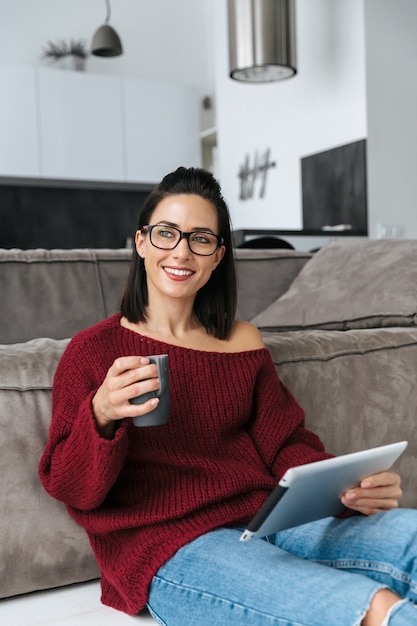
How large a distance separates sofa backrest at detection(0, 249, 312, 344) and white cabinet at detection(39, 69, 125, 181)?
347 cm

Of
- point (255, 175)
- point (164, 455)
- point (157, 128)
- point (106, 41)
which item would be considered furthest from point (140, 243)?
point (157, 128)

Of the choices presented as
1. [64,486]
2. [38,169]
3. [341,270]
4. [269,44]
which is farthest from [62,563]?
[38,169]

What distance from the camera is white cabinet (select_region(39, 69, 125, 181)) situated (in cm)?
543

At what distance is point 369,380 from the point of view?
1626 mm

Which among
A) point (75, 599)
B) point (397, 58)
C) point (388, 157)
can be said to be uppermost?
point (397, 58)

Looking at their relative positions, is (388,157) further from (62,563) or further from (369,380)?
(62,563)

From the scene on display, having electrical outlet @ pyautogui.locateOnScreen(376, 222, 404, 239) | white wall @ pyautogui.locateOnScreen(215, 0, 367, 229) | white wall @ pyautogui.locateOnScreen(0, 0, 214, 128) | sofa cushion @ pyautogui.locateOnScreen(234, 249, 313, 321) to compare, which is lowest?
sofa cushion @ pyautogui.locateOnScreen(234, 249, 313, 321)

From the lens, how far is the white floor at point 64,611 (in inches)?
47.6

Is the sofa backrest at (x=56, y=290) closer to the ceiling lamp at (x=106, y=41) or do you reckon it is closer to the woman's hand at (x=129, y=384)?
the woman's hand at (x=129, y=384)

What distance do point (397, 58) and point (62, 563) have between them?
3721 millimetres

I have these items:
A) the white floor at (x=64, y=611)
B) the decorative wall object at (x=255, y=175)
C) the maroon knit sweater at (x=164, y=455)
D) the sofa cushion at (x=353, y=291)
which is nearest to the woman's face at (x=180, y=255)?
the maroon knit sweater at (x=164, y=455)

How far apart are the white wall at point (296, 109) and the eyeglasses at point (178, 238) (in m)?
3.13

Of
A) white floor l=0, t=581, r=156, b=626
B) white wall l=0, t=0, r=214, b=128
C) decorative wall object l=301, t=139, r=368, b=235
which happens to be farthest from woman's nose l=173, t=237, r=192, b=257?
white wall l=0, t=0, r=214, b=128

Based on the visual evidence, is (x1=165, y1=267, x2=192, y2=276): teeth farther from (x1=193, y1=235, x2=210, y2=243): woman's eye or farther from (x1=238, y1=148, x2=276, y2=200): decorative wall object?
(x1=238, y1=148, x2=276, y2=200): decorative wall object
